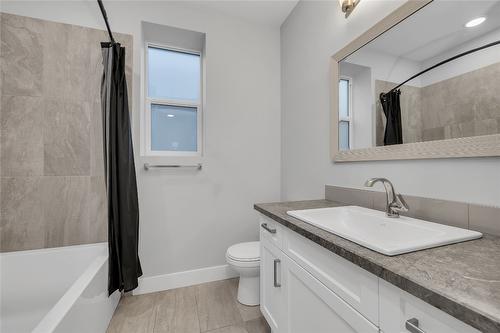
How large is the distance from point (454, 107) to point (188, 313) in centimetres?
200

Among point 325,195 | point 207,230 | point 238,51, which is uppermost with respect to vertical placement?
point 238,51

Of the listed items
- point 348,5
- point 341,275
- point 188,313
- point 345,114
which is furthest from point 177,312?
point 348,5

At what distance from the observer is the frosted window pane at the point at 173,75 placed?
213 cm

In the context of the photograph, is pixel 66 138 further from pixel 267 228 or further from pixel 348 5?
pixel 348 5

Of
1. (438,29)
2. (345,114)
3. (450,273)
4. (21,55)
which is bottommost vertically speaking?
(450,273)

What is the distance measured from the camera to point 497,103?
0.81 metres

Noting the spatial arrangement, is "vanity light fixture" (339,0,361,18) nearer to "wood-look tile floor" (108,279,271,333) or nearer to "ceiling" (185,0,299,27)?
"ceiling" (185,0,299,27)

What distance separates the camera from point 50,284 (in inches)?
60.6

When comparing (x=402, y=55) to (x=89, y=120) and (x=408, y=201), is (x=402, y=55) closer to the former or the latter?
(x=408, y=201)

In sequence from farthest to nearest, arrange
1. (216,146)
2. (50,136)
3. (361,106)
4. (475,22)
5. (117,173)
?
(216,146)
(50,136)
(117,173)
(361,106)
(475,22)

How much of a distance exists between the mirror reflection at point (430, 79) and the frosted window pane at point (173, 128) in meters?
1.46

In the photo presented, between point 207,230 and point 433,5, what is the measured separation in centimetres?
211

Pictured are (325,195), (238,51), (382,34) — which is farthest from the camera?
(238,51)

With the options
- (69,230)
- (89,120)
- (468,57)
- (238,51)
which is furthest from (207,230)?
(468,57)
